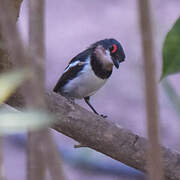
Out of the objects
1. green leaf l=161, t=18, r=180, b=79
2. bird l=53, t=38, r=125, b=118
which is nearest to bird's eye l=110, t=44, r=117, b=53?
bird l=53, t=38, r=125, b=118

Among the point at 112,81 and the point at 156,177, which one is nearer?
the point at 156,177

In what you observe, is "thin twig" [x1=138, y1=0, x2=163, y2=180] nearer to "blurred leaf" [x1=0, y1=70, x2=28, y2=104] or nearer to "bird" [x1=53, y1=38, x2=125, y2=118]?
"blurred leaf" [x1=0, y1=70, x2=28, y2=104]

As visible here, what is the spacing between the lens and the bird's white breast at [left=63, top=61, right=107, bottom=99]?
2770 mm

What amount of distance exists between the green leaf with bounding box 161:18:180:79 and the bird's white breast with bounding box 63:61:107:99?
200 cm

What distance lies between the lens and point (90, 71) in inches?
111

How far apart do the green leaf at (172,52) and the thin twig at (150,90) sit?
0.21 m

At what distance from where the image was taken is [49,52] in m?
5.04

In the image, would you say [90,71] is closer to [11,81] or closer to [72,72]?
[72,72]

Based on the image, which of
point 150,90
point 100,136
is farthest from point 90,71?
point 150,90

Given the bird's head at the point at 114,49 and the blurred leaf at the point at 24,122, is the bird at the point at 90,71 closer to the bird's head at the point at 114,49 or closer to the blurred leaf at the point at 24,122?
the bird's head at the point at 114,49

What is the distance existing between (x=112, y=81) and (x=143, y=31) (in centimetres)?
434

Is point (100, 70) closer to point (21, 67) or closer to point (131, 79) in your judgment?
point (131, 79)

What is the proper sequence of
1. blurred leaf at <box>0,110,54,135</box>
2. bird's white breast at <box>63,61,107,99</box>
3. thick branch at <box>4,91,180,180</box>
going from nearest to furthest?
blurred leaf at <box>0,110,54,135</box> < thick branch at <box>4,91,180,180</box> < bird's white breast at <box>63,61,107,99</box>

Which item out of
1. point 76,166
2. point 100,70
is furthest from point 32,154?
point 76,166
